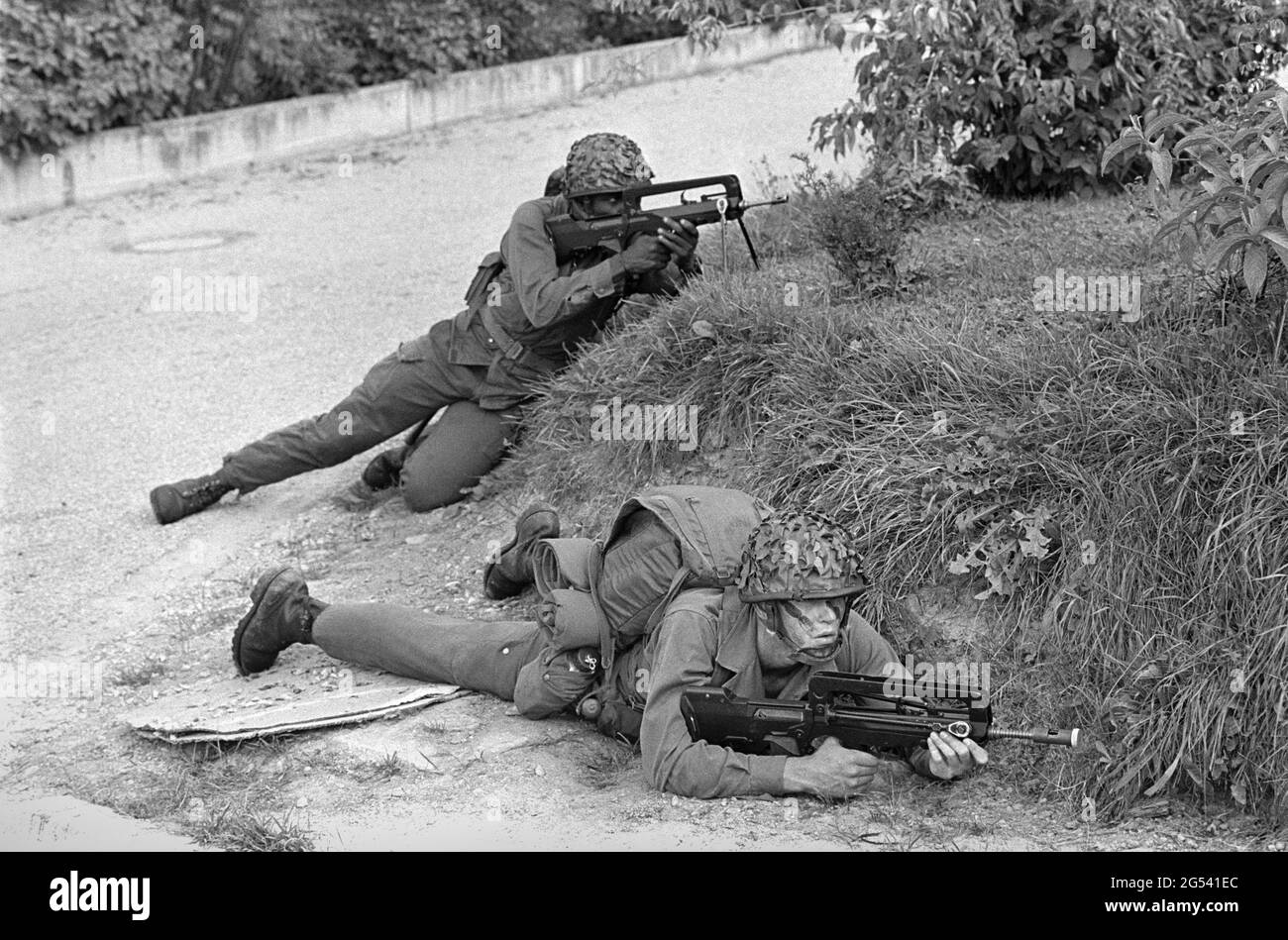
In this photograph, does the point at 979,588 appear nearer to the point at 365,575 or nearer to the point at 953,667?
the point at 953,667

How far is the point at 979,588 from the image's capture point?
17.8 feet

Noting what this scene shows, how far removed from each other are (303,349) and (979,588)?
5.24 metres

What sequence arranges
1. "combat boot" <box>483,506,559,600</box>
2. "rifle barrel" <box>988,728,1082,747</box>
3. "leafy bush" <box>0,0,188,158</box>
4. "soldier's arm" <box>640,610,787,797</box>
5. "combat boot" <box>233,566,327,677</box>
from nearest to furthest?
1. "rifle barrel" <box>988,728,1082,747</box>
2. "soldier's arm" <box>640,610,787,797</box>
3. "combat boot" <box>233,566,327,677</box>
4. "combat boot" <box>483,506,559,600</box>
5. "leafy bush" <box>0,0,188,158</box>

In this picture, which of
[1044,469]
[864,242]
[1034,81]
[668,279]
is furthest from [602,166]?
[1044,469]

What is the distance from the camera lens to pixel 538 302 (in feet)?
23.7

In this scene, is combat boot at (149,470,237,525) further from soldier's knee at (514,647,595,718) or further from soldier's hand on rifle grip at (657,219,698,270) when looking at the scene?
soldier's knee at (514,647,595,718)

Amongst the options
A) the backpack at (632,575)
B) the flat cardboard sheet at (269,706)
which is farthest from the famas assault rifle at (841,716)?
the flat cardboard sheet at (269,706)

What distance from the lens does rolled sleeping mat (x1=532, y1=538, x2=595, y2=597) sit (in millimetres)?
5359

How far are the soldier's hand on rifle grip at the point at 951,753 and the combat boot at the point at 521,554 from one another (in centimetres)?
218

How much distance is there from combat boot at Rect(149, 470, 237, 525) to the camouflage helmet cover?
12.7ft

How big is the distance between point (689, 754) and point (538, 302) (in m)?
3.03

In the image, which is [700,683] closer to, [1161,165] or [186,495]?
[1161,165]

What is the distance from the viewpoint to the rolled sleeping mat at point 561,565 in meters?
5.36

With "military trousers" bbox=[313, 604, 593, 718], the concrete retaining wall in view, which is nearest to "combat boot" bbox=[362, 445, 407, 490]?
"military trousers" bbox=[313, 604, 593, 718]
